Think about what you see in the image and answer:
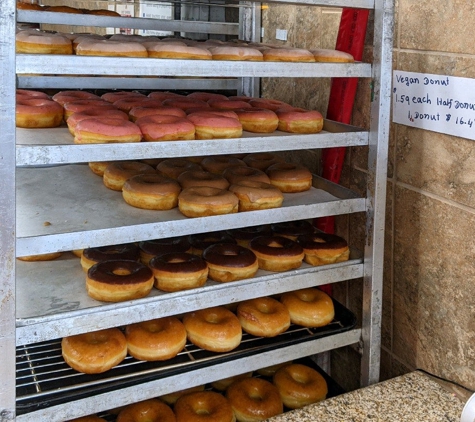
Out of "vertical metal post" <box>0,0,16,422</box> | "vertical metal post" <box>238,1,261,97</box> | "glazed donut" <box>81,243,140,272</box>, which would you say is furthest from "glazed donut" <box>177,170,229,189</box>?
"vertical metal post" <box>238,1,261,97</box>

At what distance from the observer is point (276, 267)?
2.09 metres

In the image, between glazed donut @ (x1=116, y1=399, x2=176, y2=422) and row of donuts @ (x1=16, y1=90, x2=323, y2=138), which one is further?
glazed donut @ (x1=116, y1=399, x2=176, y2=422)

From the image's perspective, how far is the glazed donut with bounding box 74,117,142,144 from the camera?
175 cm

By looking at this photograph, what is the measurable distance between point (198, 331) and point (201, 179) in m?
0.61

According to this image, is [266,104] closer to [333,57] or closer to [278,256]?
[333,57]

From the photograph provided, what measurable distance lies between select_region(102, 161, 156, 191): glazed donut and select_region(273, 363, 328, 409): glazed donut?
1.02 meters

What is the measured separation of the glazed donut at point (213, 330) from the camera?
6.51 ft

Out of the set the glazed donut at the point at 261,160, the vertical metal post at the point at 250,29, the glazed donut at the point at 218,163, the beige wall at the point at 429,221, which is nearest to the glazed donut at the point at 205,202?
the glazed donut at the point at 218,163

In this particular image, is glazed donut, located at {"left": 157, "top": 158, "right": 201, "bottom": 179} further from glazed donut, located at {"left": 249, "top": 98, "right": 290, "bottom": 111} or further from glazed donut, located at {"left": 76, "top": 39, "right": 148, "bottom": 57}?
glazed donut, located at {"left": 76, "top": 39, "right": 148, "bottom": 57}

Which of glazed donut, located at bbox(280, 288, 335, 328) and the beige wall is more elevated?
the beige wall

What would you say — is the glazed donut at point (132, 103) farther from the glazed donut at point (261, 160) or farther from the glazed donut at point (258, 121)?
the glazed donut at point (261, 160)

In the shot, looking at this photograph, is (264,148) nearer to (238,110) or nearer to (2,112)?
(238,110)

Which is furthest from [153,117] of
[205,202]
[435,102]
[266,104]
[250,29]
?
[250,29]

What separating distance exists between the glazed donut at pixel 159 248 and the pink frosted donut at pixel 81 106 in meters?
0.55
